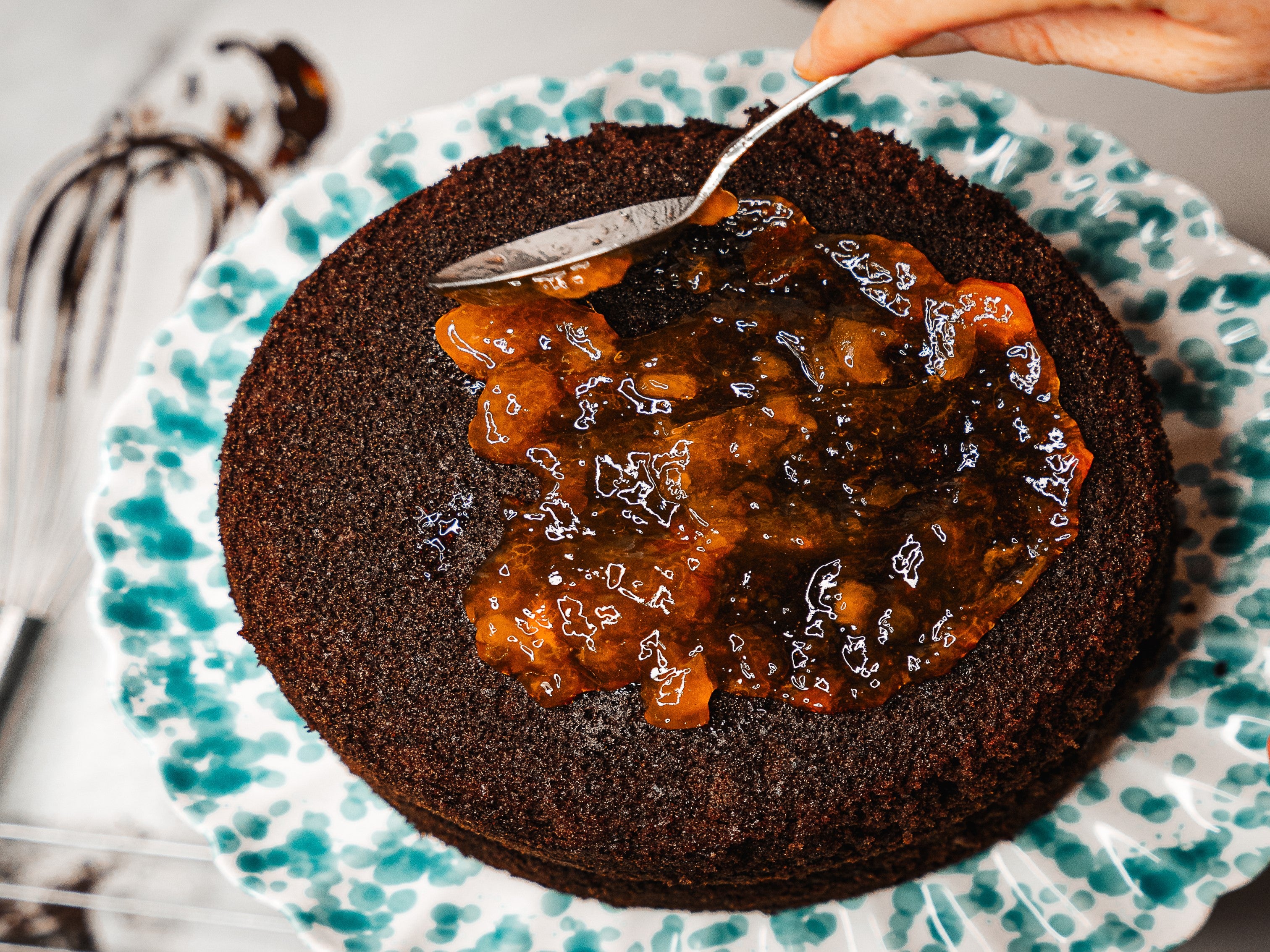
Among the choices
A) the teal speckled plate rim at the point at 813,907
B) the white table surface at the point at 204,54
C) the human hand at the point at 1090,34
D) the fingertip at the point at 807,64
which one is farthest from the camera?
the white table surface at the point at 204,54

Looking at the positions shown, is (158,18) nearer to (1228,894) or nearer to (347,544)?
(347,544)

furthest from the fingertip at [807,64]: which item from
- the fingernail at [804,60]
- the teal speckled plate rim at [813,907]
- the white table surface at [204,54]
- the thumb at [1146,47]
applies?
the white table surface at [204,54]

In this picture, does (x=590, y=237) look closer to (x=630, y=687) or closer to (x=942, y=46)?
(x=942, y=46)

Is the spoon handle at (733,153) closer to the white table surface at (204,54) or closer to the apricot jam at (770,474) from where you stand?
the apricot jam at (770,474)

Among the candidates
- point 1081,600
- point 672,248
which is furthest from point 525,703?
point 1081,600

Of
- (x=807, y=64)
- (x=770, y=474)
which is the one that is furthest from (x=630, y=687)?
(x=807, y=64)

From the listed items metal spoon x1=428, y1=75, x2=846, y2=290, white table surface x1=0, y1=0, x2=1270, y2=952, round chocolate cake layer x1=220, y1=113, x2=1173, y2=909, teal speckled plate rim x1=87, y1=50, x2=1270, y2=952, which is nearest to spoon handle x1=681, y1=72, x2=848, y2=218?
metal spoon x1=428, y1=75, x2=846, y2=290
